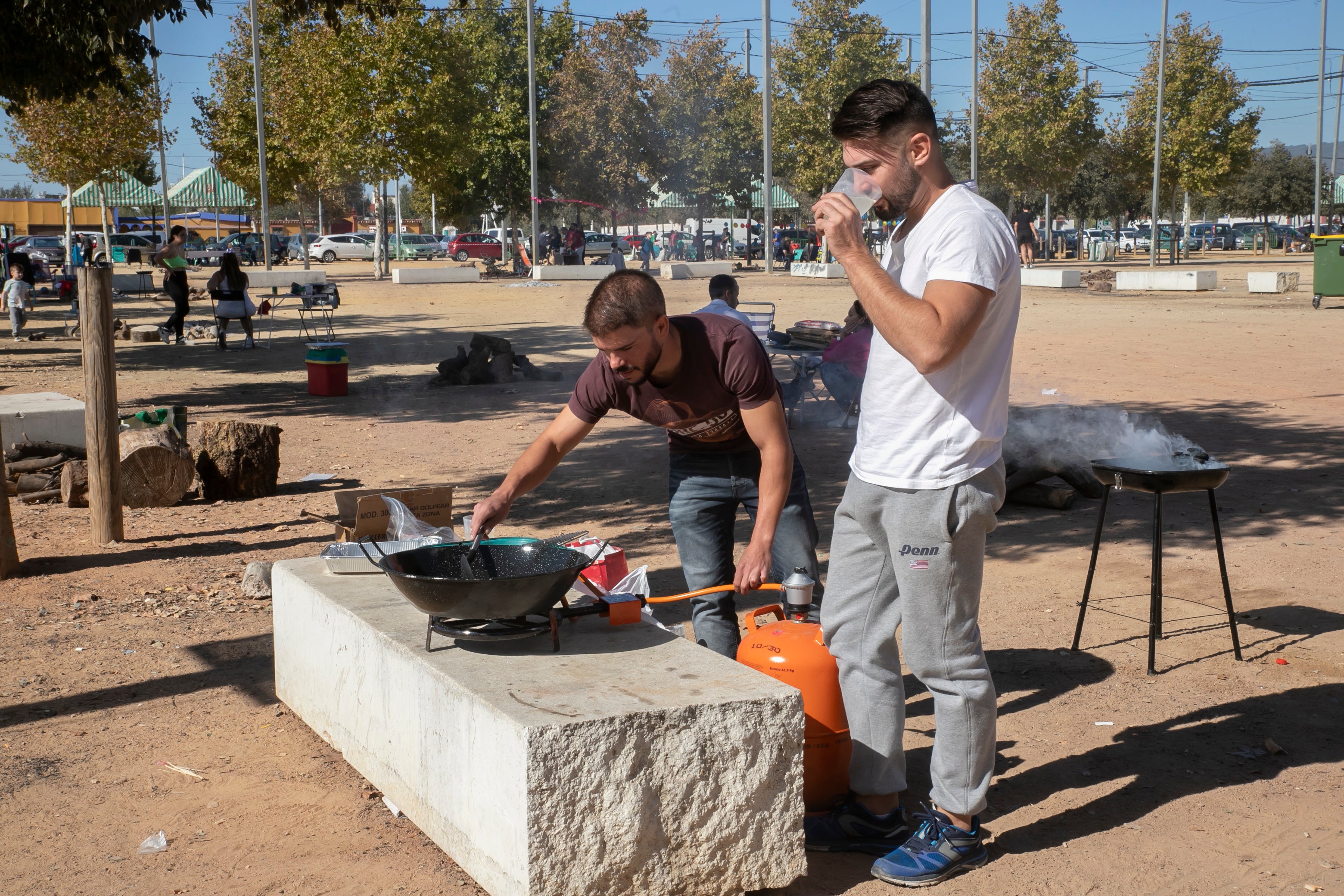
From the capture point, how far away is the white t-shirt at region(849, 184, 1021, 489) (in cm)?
267

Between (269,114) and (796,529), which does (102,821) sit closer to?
(796,529)

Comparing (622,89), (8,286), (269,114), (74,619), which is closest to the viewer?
(74,619)

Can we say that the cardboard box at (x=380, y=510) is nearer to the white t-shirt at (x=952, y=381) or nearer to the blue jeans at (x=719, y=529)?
the blue jeans at (x=719, y=529)

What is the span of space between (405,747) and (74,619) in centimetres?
288

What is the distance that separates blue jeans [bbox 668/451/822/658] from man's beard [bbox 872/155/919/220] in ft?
3.66

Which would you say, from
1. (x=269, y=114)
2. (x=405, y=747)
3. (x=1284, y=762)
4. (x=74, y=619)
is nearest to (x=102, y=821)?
(x=405, y=747)

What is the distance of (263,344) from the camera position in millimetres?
18391

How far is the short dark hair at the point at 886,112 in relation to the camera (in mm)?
2699

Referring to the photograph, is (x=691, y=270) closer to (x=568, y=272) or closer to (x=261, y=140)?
(x=568, y=272)

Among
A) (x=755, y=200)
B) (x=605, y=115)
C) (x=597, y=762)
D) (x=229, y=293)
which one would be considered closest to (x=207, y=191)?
(x=605, y=115)

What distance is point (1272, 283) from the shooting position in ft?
83.9

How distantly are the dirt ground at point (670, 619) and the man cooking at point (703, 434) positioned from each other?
857mm

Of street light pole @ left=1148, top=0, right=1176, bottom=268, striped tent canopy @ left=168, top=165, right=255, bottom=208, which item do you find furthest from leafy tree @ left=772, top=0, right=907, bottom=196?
striped tent canopy @ left=168, top=165, right=255, bottom=208

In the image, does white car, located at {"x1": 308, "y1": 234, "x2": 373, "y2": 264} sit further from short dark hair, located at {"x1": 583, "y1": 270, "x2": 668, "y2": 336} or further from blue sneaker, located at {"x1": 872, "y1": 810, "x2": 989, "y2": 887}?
blue sneaker, located at {"x1": 872, "y1": 810, "x2": 989, "y2": 887}
